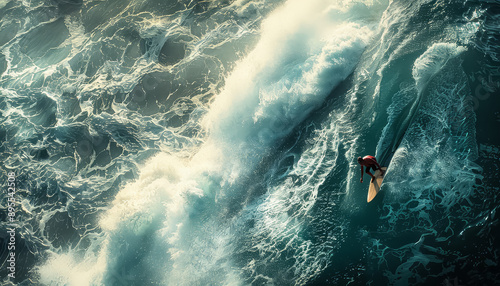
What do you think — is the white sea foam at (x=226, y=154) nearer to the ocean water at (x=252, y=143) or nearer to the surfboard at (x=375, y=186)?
the ocean water at (x=252, y=143)

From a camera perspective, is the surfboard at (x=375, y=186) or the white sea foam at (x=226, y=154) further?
the white sea foam at (x=226, y=154)

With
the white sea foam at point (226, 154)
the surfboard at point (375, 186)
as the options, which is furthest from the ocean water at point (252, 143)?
the surfboard at point (375, 186)

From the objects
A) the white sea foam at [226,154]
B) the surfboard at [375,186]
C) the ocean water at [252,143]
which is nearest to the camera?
the ocean water at [252,143]

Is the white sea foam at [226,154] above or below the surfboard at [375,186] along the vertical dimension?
above

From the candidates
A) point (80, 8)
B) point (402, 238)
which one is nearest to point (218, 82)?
point (402, 238)

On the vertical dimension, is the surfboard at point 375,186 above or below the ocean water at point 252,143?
below

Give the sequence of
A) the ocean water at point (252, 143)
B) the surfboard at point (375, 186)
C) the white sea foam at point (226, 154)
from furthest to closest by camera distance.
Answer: the white sea foam at point (226, 154), the surfboard at point (375, 186), the ocean water at point (252, 143)

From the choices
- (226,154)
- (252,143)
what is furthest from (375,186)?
(226,154)

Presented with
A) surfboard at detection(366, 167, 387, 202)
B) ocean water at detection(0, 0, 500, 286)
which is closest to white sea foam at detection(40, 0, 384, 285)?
ocean water at detection(0, 0, 500, 286)
